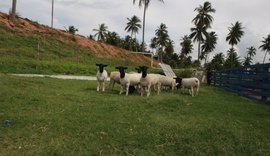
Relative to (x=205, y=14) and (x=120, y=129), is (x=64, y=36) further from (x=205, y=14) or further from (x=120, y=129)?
(x=120, y=129)

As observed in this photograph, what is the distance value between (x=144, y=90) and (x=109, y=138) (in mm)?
7573

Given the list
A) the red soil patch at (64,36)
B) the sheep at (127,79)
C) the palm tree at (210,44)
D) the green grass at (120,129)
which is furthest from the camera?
the palm tree at (210,44)

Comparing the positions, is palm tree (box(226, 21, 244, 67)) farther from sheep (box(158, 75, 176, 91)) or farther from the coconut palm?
sheep (box(158, 75, 176, 91))

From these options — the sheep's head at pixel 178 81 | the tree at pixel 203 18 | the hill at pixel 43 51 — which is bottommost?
the sheep's head at pixel 178 81

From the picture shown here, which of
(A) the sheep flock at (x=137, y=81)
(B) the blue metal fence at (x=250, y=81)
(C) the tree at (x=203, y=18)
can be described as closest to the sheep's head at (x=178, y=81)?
(A) the sheep flock at (x=137, y=81)

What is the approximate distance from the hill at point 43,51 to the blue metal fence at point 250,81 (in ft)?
45.3

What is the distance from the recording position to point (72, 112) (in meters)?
7.41

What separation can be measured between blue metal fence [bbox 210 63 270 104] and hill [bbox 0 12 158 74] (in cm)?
1381

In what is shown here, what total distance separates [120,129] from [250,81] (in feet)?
34.8

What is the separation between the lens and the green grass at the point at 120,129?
5273mm

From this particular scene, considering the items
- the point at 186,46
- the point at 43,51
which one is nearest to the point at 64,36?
the point at 43,51

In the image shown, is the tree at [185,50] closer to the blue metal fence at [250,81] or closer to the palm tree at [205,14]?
the palm tree at [205,14]

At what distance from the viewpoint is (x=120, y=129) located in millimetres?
6242

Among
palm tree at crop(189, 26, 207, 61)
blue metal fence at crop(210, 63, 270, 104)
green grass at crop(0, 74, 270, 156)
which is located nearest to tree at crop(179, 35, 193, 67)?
palm tree at crop(189, 26, 207, 61)
